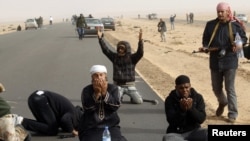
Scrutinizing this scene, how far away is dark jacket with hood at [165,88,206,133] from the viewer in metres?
5.97

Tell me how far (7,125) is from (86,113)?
3.54 feet

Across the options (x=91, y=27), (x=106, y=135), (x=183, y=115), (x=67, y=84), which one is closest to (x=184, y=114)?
(x=183, y=115)

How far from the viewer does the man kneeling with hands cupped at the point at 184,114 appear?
5.93 meters

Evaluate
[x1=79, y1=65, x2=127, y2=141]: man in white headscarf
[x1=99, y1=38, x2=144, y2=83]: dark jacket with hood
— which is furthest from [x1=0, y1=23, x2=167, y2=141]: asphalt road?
[x1=79, y1=65, x2=127, y2=141]: man in white headscarf

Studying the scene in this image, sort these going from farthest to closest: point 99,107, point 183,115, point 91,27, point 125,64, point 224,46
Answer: point 91,27 < point 125,64 < point 224,46 < point 183,115 < point 99,107

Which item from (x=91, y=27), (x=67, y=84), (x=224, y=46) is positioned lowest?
(x=91, y=27)

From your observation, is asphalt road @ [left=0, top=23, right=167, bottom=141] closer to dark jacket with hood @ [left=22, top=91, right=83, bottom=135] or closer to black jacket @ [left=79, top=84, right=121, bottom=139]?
dark jacket with hood @ [left=22, top=91, right=83, bottom=135]

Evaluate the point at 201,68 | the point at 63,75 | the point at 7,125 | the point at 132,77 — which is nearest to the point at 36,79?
the point at 63,75

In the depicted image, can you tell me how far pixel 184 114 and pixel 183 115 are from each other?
18mm

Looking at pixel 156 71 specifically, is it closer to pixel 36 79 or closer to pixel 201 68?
pixel 201 68

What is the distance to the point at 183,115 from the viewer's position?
5965 millimetres

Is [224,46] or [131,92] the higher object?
[224,46]

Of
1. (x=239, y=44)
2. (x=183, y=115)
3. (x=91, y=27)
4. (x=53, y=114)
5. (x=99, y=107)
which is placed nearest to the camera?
(x=99, y=107)

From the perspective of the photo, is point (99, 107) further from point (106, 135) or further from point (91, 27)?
point (91, 27)
